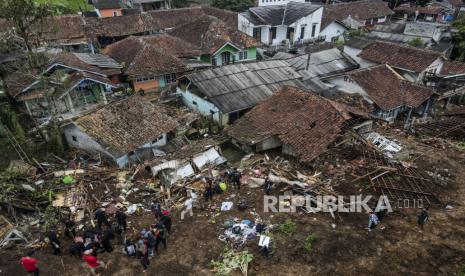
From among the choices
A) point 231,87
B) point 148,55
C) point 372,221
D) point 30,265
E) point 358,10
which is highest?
point 148,55

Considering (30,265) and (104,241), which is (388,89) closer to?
(104,241)

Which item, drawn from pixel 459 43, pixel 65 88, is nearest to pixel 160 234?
pixel 65 88

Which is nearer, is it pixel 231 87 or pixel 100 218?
pixel 100 218

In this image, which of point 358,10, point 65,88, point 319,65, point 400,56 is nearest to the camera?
point 65,88

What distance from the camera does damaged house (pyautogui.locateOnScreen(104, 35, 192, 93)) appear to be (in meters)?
A: 29.4

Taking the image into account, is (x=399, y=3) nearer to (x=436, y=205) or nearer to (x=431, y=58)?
(x=431, y=58)

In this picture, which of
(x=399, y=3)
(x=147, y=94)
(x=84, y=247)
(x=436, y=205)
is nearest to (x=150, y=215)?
(x=84, y=247)

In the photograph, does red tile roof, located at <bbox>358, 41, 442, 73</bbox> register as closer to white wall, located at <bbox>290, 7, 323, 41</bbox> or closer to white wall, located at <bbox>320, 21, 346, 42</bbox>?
white wall, located at <bbox>290, 7, 323, 41</bbox>

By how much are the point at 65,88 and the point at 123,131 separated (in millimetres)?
8360

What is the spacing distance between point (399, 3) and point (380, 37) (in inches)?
1279

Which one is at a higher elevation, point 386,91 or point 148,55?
point 148,55

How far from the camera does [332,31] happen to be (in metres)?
48.0

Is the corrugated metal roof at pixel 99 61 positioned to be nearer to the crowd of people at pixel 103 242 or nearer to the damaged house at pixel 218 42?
the damaged house at pixel 218 42

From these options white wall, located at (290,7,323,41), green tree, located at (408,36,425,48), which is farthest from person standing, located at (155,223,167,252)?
green tree, located at (408,36,425,48)
